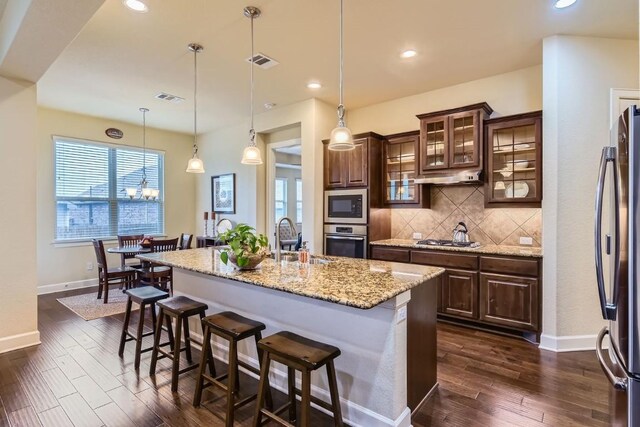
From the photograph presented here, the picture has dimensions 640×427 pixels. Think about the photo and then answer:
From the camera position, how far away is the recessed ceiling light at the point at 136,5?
2.60 m

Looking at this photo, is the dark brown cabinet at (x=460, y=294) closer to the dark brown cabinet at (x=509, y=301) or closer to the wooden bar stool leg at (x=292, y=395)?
the dark brown cabinet at (x=509, y=301)

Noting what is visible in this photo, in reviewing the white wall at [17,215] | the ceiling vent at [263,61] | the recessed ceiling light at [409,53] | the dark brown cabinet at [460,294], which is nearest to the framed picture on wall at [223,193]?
the ceiling vent at [263,61]

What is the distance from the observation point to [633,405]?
4.43 ft

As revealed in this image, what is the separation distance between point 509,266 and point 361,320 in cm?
215

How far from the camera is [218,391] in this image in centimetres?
247

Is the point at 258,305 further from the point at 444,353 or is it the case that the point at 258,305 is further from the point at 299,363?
the point at 444,353

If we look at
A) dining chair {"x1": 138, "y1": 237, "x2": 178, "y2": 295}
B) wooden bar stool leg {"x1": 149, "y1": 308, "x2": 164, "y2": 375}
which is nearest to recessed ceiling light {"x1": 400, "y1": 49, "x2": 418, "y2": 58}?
wooden bar stool leg {"x1": 149, "y1": 308, "x2": 164, "y2": 375}

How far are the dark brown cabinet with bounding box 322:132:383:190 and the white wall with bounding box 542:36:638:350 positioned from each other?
1.99 metres

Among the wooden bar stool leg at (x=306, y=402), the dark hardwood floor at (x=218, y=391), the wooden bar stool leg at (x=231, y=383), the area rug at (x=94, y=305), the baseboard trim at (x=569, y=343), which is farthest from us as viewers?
the area rug at (x=94, y=305)

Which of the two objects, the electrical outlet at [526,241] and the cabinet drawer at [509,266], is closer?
the cabinet drawer at [509,266]

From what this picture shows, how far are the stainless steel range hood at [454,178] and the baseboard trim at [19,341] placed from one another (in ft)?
14.6

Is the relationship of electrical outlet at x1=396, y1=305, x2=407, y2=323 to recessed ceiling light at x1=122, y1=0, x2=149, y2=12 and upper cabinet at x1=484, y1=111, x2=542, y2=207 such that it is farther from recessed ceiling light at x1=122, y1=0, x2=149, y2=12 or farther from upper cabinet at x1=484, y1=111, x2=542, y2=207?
recessed ceiling light at x1=122, y1=0, x2=149, y2=12

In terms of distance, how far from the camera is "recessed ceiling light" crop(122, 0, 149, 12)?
2600mm

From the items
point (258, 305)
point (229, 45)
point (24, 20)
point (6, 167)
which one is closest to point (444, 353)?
point (258, 305)
